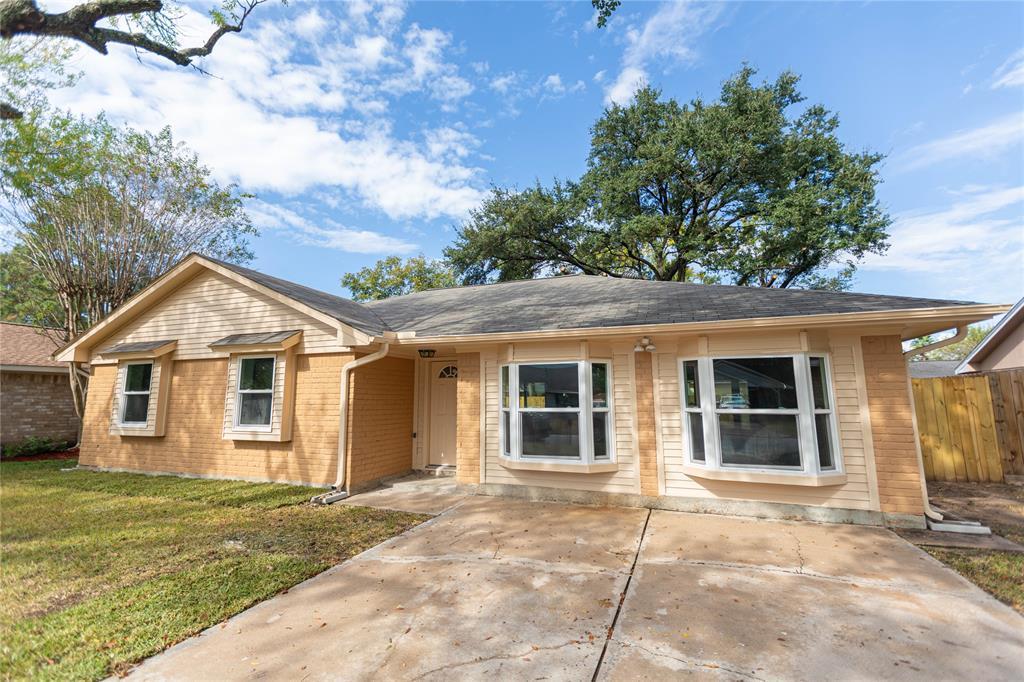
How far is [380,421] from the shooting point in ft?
26.8

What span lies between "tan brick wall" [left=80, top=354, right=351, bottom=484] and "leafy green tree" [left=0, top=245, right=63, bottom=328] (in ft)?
33.6

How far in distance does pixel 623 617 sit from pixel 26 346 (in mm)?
20224

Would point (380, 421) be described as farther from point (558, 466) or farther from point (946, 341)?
point (946, 341)

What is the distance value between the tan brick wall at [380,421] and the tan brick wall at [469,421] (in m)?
1.71

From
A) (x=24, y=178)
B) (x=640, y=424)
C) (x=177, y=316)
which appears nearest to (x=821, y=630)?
(x=640, y=424)

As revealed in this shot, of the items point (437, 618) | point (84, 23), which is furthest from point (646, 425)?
point (84, 23)

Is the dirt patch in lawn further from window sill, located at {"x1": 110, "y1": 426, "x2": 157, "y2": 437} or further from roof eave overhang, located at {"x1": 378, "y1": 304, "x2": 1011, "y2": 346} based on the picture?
roof eave overhang, located at {"x1": 378, "y1": 304, "x2": 1011, "y2": 346}

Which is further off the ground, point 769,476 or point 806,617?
point 769,476

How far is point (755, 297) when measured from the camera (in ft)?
22.5

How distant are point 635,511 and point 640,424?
1.25 m

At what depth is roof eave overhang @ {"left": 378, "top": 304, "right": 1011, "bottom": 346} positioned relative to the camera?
5.01 m

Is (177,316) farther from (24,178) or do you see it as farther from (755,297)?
(755,297)

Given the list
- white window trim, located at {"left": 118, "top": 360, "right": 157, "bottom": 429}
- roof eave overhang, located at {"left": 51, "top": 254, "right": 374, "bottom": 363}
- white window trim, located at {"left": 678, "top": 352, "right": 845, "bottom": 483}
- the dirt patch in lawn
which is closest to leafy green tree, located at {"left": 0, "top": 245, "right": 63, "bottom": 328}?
the dirt patch in lawn

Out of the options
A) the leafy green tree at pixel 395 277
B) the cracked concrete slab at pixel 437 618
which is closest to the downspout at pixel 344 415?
the cracked concrete slab at pixel 437 618
